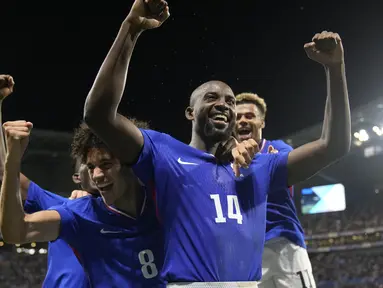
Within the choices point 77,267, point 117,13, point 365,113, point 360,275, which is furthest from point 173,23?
point 360,275

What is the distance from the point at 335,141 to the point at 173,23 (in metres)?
8.93

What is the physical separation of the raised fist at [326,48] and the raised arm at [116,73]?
29.6 inches

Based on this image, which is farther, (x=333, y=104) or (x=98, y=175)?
(x=98, y=175)

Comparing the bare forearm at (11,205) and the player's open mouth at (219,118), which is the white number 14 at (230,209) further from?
the bare forearm at (11,205)

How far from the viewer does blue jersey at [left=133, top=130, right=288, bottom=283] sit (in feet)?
8.04

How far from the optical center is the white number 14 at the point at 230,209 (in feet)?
8.25

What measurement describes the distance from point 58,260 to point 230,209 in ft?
4.49

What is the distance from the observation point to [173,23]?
1125 centimetres

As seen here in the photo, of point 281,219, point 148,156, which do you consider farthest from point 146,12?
point 281,219

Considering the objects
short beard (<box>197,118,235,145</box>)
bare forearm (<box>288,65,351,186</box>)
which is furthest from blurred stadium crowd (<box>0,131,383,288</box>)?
bare forearm (<box>288,65,351,186</box>)

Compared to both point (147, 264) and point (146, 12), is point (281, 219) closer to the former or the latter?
point (147, 264)

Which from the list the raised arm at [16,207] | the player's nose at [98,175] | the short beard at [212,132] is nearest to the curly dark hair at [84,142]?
the player's nose at [98,175]

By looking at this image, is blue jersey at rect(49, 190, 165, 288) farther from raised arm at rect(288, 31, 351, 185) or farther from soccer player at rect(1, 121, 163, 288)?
raised arm at rect(288, 31, 351, 185)

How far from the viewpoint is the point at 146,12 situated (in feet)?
Answer: 7.52
